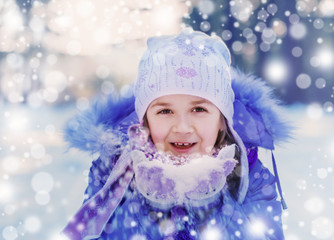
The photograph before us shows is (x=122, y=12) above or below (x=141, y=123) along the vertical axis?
below

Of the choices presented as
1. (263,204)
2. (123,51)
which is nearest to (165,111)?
(263,204)

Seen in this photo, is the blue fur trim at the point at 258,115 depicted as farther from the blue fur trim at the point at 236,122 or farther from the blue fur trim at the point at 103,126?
the blue fur trim at the point at 103,126

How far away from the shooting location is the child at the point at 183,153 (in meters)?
1.33

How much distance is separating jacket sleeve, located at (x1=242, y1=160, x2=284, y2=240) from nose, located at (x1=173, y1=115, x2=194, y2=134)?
0.32m

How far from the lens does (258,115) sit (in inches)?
60.9

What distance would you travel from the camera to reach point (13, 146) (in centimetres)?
274

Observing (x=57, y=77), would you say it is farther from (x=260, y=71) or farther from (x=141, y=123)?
(x=141, y=123)

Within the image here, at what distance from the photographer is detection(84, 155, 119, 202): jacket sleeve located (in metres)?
1.52

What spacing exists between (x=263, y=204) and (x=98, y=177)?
1.89ft

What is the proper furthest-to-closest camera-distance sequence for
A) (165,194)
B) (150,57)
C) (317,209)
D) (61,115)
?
(61,115) → (317,209) → (150,57) → (165,194)

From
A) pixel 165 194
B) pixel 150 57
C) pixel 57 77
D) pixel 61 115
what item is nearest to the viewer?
pixel 165 194

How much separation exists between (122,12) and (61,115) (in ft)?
3.17

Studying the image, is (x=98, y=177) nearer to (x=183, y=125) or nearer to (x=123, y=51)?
(x=183, y=125)

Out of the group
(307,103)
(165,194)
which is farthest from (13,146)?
(307,103)
